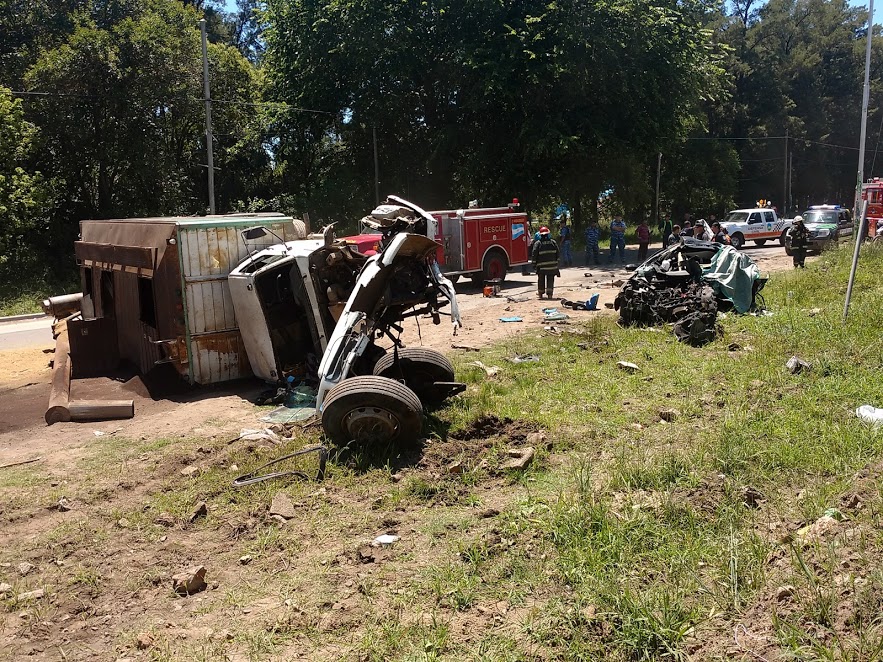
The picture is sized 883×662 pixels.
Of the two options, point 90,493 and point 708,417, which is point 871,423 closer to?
point 708,417

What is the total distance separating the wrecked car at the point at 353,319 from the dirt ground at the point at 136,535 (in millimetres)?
615

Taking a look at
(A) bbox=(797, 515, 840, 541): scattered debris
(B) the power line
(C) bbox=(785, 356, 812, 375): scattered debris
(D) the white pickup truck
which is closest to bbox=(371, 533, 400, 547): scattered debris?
(A) bbox=(797, 515, 840, 541): scattered debris

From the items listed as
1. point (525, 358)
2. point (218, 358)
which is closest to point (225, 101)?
point (218, 358)

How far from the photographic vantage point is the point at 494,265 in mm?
20141

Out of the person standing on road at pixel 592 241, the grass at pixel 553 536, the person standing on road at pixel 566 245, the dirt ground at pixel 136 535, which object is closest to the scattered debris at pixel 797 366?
the grass at pixel 553 536

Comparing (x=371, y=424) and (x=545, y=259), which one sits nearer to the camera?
(x=371, y=424)

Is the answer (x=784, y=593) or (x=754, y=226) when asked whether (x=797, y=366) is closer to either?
(x=784, y=593)

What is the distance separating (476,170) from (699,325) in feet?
66.2

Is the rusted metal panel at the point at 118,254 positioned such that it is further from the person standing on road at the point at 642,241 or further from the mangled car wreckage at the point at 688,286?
the person standing on road at the point at 642,241

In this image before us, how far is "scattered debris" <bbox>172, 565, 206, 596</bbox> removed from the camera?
4.41 m

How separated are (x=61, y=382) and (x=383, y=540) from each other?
5.80 metres

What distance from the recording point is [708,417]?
275 inches

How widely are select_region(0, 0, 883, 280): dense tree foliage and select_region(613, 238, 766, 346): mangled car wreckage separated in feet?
46.5

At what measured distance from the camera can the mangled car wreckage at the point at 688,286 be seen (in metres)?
12.0
